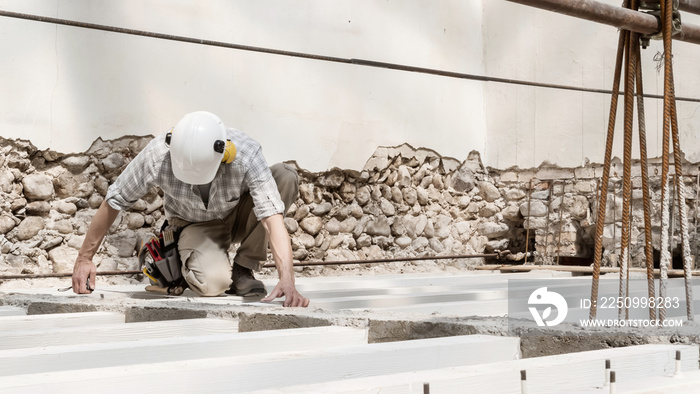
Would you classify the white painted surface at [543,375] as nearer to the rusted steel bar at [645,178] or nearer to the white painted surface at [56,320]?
the rusted steel bar at [645,178]

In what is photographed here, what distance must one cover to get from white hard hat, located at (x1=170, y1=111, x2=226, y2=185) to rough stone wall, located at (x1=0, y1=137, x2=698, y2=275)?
1621mm

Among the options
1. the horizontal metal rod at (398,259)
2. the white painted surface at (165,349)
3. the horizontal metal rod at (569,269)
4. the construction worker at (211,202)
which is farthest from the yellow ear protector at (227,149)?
the horizontal metal rod at (569,269)

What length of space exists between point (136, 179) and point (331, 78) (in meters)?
2.76

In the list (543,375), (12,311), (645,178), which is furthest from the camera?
(12,311)

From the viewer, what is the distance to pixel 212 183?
3.28m

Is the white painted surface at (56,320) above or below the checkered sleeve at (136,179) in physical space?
below

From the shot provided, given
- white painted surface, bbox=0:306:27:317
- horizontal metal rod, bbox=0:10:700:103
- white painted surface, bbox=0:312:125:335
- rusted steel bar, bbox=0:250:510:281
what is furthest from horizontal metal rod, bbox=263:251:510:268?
white painted surface, bbox=0:312:125:335

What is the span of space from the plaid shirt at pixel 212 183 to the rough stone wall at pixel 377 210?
50.8 inches

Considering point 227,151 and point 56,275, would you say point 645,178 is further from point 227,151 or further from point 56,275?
point 56,275

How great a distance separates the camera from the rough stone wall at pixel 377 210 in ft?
14.5

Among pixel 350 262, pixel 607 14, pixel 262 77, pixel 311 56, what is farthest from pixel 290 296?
pixel 311 56

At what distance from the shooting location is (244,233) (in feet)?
12.0

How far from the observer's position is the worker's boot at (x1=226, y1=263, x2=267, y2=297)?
3519 mm

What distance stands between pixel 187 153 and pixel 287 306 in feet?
2.34
